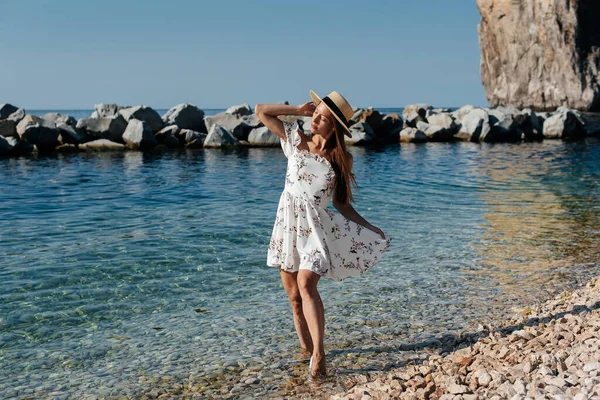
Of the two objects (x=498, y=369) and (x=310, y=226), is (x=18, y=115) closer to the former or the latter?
(x=310, y=226)

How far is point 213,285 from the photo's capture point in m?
7.47

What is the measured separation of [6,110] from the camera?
33312 millimetres

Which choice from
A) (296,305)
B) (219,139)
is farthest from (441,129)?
(296,305)

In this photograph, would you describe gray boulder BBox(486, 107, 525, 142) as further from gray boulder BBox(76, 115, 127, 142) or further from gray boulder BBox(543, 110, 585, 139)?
gray boulder BBox(76, 115, 127, 142)

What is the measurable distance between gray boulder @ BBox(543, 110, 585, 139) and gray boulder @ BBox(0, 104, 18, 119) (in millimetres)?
31225

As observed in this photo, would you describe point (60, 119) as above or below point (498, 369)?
above

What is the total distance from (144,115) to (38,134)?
5.05 m

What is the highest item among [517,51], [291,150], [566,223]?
[517,51]

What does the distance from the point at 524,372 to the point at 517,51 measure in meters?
62.2

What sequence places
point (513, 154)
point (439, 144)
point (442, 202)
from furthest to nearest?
point (439, 144), point (513, 154), point (442, 202)

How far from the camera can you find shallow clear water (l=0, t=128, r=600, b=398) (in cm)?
529

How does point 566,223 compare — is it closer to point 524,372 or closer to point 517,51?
point 524,372

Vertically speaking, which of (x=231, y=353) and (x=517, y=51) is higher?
(x=517, y=51)

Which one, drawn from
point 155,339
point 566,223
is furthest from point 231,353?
point 566,223
